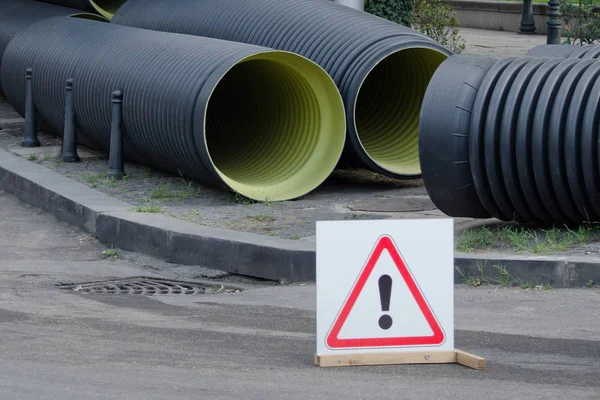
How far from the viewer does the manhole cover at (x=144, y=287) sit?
806 centimetres

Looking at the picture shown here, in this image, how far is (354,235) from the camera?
5.77 meters

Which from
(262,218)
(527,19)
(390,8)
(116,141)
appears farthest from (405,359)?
(527,19)

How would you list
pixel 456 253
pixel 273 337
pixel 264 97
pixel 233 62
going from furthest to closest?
pixel 264 97, pixel 233 62, pixel 456 253, pixel 273 337

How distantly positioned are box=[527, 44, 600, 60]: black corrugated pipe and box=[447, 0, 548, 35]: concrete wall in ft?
60.3

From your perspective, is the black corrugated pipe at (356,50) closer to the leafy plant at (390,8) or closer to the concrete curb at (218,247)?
the concrete curb at (218,247)

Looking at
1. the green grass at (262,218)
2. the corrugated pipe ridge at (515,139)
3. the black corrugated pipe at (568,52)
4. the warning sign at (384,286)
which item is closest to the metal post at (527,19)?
the black corrugated pipe at (568,52)

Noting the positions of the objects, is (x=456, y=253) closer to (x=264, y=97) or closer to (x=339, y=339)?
(x=339, y=339)

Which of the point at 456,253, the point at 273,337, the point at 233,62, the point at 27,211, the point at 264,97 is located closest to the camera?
the point at 273,337

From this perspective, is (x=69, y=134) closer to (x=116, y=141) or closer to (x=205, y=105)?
(x=116, y=141)

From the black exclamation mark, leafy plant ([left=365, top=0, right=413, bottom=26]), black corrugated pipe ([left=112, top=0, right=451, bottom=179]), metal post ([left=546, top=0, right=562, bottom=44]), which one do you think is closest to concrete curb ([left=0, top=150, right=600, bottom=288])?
the black exclamation mark

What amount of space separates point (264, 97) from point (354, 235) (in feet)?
20.6

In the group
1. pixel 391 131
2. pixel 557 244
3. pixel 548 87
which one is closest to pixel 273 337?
pixel 557 244

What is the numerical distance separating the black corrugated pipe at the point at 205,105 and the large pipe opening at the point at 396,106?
0.94 m

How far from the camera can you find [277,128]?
1170 cm
